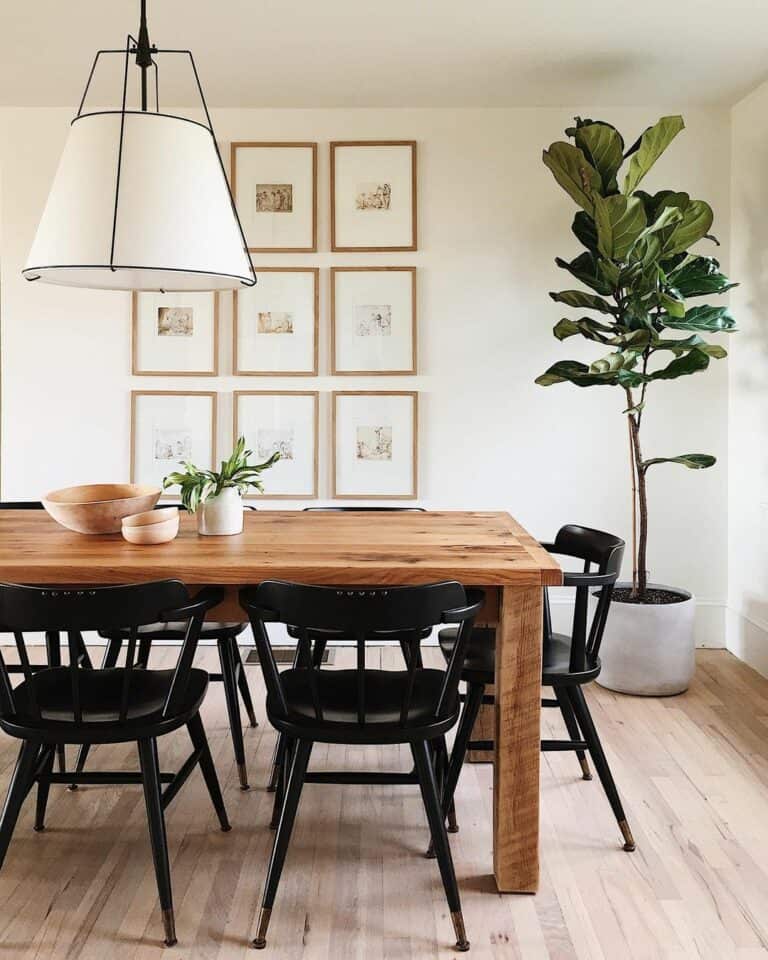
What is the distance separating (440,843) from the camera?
2.12 meters

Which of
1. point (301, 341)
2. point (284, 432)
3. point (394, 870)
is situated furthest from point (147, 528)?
point (301, 341)

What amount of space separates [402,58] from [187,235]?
1.98 m

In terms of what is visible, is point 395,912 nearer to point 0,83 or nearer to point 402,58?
point 402,58

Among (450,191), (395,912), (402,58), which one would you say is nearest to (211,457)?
(450,191)

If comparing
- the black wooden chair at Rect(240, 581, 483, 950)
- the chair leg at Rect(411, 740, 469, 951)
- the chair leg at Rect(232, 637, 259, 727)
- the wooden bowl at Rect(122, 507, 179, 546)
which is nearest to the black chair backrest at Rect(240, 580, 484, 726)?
the black wooden chair at Rect(240, 581, 483, 950)

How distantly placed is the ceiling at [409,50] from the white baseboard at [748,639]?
2519mm

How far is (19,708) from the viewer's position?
221cm

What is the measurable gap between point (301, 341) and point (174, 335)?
650 mm

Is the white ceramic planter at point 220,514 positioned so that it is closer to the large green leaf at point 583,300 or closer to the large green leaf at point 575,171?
the large green leaf at point 583,300

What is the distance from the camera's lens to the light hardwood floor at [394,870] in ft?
6.84

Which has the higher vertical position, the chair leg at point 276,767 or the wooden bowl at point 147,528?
→ the wooden bowl at point 147,528

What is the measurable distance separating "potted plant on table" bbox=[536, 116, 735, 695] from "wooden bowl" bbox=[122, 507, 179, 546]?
2066 mm

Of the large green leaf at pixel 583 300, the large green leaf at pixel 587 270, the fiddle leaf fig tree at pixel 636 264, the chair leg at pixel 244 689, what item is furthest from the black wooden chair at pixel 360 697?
the large green leaf at pixel 587 270

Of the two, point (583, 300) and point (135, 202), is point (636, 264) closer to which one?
point (583, 300)
